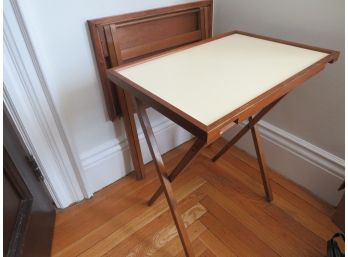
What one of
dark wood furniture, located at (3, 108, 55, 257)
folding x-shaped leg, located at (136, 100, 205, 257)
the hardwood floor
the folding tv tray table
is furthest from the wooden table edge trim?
the hardwood floor

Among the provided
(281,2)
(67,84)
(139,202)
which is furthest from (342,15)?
(139,202)

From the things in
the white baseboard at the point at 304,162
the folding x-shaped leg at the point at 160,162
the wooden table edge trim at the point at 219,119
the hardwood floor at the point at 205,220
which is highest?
the wooden table edge trim at the point at 219,119

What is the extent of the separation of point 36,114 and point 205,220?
2.68 feet

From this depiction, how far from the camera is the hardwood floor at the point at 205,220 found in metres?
1.07

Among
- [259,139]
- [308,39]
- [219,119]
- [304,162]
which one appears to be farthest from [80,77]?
[304,162]

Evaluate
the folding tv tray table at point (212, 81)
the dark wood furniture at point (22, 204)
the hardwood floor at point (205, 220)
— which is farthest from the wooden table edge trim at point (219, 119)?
the hardwood floor at point (205, 220)

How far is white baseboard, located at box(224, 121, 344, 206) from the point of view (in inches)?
45.3

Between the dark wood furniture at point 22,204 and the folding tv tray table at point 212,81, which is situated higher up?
the folding tv tray table at point 212,81

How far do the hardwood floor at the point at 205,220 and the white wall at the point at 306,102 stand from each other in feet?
0.38

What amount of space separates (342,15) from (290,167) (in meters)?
0.72

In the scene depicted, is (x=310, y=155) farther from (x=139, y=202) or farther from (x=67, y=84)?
(x=67, y=84)

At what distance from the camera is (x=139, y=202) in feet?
4.14

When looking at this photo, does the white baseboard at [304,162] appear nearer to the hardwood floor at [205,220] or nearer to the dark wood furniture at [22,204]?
the hardwood floor at [205,220]

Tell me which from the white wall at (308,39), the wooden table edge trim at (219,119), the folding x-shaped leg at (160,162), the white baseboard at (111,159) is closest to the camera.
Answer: the wooden table edge trim at (219,119)
